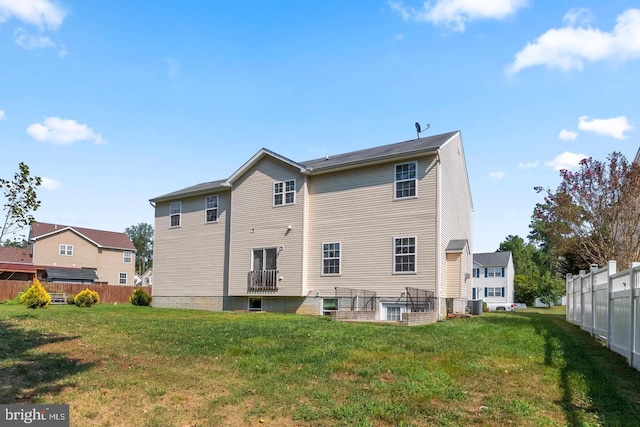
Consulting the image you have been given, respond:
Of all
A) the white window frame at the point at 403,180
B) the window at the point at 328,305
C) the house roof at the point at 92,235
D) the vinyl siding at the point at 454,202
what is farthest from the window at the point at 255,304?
the house roof at the point at 92,235

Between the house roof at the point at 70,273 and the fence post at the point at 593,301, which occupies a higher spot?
the fence post at the point at 593,301

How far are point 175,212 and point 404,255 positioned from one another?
46.8 ft

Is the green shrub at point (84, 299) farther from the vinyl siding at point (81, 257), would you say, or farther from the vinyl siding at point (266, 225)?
the vinyl siding at point (81, 257)

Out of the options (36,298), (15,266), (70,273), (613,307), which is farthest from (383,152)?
(15,266)

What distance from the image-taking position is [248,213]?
76.6 feet

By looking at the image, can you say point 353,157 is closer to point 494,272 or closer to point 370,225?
point 370,225

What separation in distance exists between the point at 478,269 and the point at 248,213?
133ft

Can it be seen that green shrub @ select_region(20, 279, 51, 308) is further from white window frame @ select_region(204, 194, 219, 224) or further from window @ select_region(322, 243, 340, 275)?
window @ select_region(322, 243, 340, 275)

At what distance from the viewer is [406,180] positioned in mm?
19016

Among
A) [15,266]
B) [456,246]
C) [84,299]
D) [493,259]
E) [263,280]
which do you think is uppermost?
[456,246]

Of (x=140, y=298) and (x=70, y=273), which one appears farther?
(x=70, y=273)

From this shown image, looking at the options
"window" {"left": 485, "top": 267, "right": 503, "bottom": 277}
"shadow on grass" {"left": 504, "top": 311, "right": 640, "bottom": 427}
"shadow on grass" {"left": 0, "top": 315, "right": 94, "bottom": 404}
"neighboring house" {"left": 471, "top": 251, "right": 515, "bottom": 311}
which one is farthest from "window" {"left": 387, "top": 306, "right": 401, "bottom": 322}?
"window" {"left": 485, "top": 267, "right": 503, "bottom": 277}

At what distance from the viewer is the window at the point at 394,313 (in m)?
18.7

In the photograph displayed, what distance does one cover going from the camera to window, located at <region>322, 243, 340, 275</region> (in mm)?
20516
